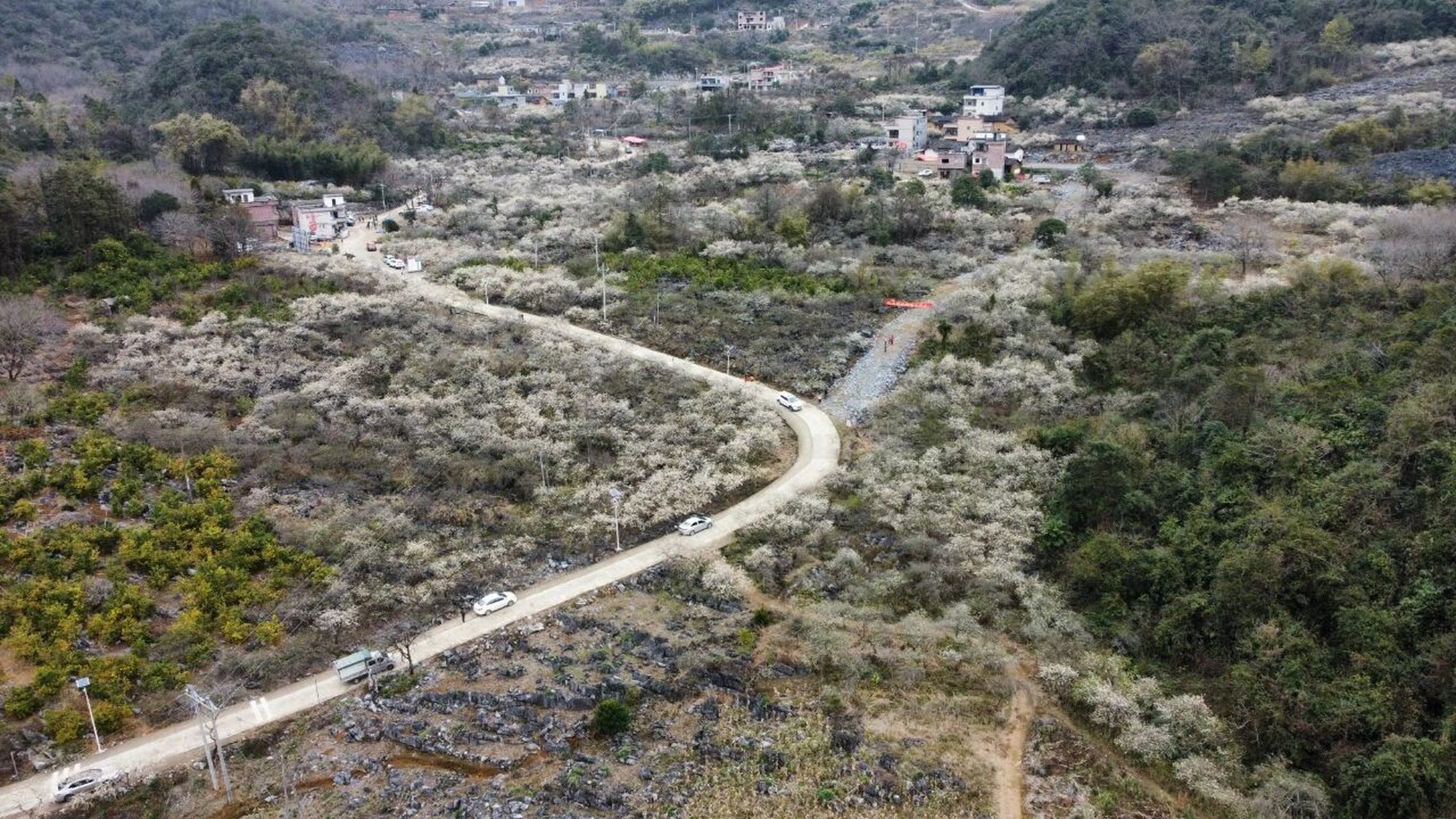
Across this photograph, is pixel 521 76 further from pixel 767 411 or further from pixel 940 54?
pixel 767 411

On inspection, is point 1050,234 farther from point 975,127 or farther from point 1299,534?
point 1299,534

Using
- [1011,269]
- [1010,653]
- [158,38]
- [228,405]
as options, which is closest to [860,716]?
[1010,653]

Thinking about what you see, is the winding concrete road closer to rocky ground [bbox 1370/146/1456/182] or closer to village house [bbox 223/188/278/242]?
village house [bbox 223/188/278/242]


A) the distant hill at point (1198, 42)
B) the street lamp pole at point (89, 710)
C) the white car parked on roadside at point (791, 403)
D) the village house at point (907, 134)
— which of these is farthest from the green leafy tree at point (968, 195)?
the street lamp pole at point (89, 710)

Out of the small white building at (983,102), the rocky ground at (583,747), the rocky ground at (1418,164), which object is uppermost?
the small white building at (983,102)

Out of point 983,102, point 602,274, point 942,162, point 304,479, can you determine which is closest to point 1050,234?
point 942,162

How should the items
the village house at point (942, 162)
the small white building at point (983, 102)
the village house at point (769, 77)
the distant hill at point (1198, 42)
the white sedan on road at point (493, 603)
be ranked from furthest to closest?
the village house at point (769, 77)
the small white building at point (983, 102)
the distant hill at point (1198, 42)
the village house at point (942, 162)
the white sedan on road at point (493, 603)

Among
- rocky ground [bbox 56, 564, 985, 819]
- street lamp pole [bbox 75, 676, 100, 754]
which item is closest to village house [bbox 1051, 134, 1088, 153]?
rocky ground [bbox 56, 564, 985, 819]

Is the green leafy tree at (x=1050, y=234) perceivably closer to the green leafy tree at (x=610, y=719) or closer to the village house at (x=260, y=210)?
the green leafy tree at (x=610, y=719)
